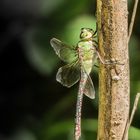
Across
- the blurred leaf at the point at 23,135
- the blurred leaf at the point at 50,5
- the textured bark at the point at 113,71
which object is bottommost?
the blurred leaf at the point at 23,135

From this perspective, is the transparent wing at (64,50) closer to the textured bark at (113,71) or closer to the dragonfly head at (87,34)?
the dragonfly head at (87,34)

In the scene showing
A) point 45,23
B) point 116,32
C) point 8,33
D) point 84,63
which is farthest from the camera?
point 8,33

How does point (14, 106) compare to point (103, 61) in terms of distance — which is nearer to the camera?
point (103, 61)

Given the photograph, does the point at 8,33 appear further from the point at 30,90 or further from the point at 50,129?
the point at 50,129

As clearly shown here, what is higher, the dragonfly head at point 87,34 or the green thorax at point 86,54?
the dragonfly head at point 87,34

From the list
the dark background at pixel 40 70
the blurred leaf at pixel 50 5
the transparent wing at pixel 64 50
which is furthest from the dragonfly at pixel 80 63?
the blurred leaf at pixel 50 5

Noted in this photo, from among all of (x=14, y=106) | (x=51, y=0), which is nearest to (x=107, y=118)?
(x=51, y=0)

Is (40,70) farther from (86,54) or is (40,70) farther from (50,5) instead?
(86,54)

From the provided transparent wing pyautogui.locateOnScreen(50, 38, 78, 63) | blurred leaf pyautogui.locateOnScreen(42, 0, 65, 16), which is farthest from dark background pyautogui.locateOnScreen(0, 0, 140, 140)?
transparent wing pyautogui.locateOnScreen(50, 38, 78, 63)
